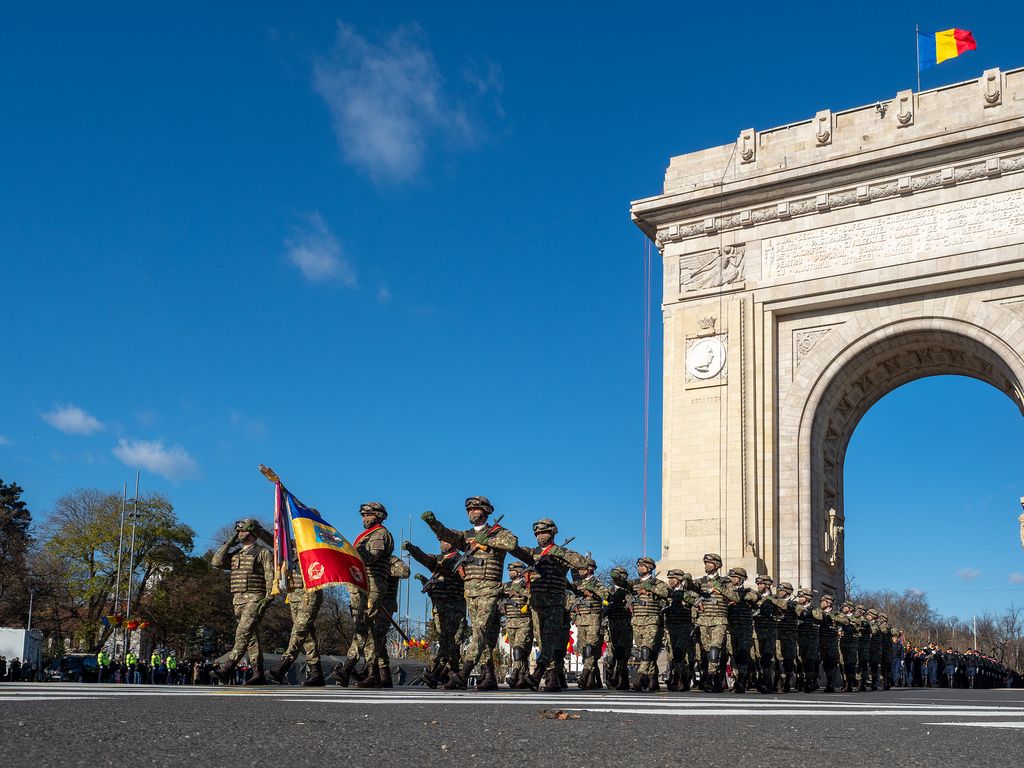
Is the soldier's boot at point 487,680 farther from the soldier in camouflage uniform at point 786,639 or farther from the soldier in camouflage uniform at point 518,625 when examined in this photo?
the soldier in camouflage uniform at point 786,639

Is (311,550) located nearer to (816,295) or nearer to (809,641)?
(809,641)

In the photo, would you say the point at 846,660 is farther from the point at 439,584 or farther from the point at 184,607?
the point at 184,607

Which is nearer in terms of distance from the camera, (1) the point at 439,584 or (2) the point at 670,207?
(1) the point at 439,584

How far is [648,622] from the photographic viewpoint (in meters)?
14.0

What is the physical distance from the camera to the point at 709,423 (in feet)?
78.6

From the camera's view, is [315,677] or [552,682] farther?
[552,682]

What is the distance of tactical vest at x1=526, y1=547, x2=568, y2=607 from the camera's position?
37.6 ft

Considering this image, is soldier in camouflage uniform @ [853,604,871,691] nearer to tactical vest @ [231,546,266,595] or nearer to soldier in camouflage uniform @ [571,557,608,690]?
soldier in camouflage uniform @ [571,557,608,690]

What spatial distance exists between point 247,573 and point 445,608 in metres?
2.15

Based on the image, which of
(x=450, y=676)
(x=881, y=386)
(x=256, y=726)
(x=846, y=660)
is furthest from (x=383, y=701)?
(x=881, y=386)

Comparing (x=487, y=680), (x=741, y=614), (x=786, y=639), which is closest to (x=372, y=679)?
(x=487, y=680)

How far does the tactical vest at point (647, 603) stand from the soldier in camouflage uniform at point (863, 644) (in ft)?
24.4

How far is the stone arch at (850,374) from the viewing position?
872 inches

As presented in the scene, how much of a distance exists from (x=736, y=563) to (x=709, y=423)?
3193 millimetres
